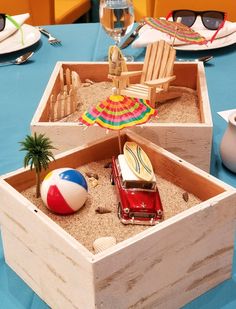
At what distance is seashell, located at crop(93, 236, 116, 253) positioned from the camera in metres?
0.60

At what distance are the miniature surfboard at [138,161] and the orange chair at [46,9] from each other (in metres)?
1.35

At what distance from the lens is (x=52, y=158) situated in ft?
2.31

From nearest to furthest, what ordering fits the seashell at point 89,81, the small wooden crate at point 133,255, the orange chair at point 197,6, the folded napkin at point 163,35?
the small wooden crate at point 133,255 < the seashell at point 89,81 < the folded napkin at point 163,35 < the orange chair at point 197,6

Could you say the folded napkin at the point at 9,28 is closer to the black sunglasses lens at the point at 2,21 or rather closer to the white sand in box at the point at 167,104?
the black sunglasses lens at the point at 2,21

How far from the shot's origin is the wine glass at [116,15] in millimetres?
1214

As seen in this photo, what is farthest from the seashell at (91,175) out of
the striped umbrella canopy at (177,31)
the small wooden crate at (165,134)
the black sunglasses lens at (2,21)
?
the black sunglasses lens at (2,21)

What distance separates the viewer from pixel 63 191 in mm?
650

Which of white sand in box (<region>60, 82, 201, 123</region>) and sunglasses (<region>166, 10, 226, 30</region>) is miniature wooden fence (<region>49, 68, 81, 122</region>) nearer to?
white sand in box (<region>60, 82, 201, 123</region>)

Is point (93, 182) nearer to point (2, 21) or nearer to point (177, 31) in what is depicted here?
point (177, 31)

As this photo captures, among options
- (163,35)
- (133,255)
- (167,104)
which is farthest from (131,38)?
(133,255)

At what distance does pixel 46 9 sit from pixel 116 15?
916 mm

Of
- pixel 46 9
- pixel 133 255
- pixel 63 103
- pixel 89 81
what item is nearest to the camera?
pixel 133 255

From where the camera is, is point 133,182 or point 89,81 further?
point 89,81

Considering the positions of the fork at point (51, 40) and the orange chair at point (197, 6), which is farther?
the orange chair at point (197, 6)
